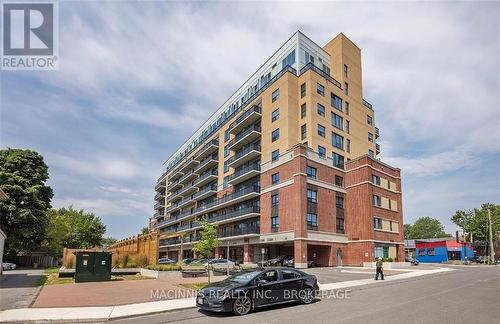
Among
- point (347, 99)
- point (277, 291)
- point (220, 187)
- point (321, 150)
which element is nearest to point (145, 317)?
point (277, 291)

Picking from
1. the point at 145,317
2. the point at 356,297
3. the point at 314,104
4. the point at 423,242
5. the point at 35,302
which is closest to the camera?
the point at 145,317

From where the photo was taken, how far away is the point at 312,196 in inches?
1817

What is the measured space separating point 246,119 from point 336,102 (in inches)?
530

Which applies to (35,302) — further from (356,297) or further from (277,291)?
(356,297)

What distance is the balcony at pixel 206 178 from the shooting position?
6909 cm

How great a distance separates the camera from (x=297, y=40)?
165ft

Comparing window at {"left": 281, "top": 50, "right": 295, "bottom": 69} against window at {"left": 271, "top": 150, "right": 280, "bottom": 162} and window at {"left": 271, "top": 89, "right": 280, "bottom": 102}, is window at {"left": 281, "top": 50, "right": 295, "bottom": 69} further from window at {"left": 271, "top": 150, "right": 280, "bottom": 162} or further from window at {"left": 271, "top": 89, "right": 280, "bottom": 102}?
window at {"left": 271, "top": 150, "right": 280, "bottom": 162}

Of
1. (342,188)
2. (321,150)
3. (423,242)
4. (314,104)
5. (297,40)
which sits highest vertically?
(297,40)

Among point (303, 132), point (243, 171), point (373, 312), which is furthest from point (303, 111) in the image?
point (373, 312)

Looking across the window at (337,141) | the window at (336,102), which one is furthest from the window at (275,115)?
the window at (337,141)

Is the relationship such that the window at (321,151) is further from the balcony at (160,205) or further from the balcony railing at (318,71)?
the balcony at (160,205)

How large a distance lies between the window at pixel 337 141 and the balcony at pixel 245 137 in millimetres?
10682

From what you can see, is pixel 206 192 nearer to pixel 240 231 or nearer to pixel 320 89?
pixel 240 231

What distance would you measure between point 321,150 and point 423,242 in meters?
50.0
